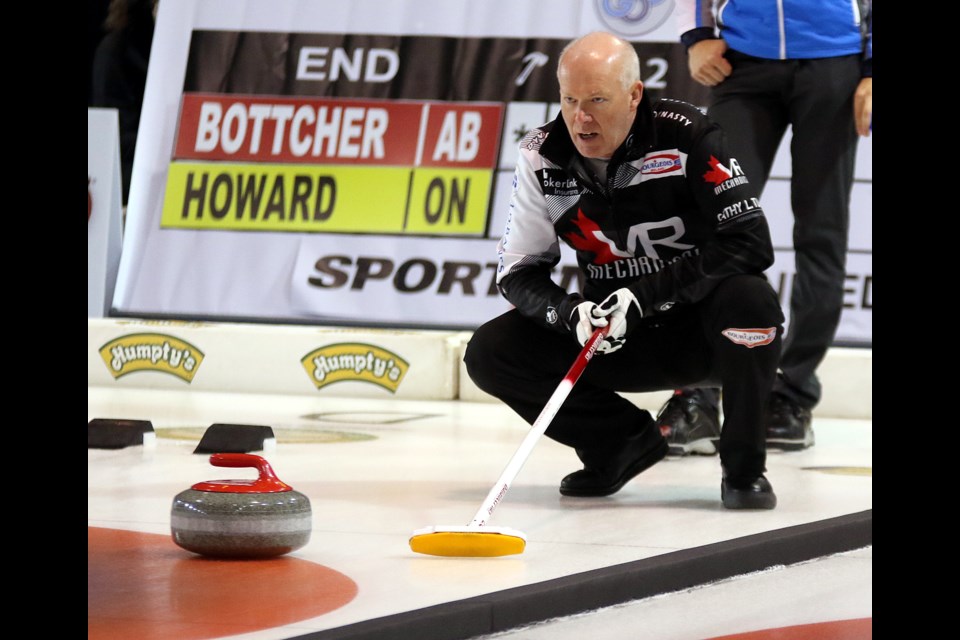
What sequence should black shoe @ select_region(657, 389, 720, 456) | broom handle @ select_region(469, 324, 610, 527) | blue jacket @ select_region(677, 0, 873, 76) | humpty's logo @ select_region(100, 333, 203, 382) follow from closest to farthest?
broom handle @ select_region(469, 324, 610, 527), black shoe @ select_region(657, 389, 720, 456), blue jacket @ select_region(677, 0, 873, 76), humpty's logo @ select_region(100, 333, 203, 382)

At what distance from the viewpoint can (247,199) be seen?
5.93 metres

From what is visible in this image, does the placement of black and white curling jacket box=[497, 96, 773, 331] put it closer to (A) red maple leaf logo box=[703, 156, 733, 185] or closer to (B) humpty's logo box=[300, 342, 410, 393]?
(A) red maple leaf logo box=[703, 156, 733, 185]

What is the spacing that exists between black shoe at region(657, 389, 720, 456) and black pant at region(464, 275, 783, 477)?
27.8 inches

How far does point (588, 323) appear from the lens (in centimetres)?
275

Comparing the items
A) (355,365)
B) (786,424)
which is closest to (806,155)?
(786,424)

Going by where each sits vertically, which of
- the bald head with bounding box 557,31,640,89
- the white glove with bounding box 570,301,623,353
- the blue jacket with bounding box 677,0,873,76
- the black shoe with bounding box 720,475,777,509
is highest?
the blue jacket with bounding box 677,0,873,76

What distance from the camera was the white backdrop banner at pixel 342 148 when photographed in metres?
5.65

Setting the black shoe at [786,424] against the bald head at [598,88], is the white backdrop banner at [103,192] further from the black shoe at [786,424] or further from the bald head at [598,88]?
the bald head at [598,88]

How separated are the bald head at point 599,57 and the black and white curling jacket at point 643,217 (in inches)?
4.4

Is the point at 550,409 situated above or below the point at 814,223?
below

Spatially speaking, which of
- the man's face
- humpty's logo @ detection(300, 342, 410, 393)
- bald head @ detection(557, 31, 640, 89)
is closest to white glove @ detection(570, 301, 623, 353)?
the man's face

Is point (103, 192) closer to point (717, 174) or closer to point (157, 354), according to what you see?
point (157, 354)

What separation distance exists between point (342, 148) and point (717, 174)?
3.26 metres

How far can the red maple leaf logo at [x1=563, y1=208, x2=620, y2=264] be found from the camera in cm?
295
